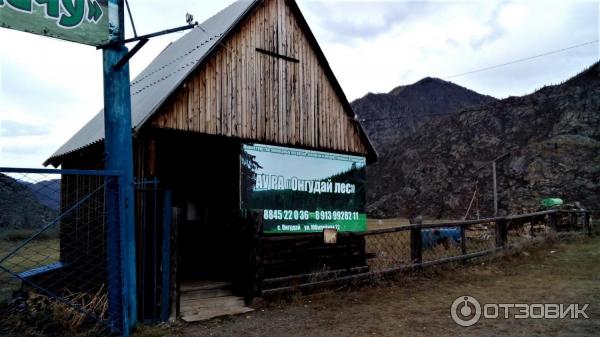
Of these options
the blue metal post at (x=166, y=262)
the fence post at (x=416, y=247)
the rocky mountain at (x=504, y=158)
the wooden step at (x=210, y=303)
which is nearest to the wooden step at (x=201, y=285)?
the wooden step at (x=210, y=303)

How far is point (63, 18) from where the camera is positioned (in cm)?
573

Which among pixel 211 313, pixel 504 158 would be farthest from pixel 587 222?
pixel 504 158

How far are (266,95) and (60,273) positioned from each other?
236 inches

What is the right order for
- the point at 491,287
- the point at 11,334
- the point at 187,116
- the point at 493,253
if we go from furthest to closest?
the point at 493,253 → the point at 491,287 → the point at 187,116 → the point at 11,334

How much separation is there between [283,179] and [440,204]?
3546cm

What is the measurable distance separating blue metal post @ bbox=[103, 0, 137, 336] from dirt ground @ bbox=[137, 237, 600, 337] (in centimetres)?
76

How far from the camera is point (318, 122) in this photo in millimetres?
10203

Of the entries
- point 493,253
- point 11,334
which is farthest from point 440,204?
point 11,334

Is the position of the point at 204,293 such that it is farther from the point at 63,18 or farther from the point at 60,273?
the point at 63,18

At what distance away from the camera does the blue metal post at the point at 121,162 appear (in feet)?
19.1

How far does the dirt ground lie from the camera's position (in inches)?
243

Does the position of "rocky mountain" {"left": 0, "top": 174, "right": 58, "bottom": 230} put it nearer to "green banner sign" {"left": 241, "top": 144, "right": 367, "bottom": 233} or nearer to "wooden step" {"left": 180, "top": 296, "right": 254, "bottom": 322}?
"wooden step" {"left": 180, "top": 296, "right": 254, "bottom": 322}

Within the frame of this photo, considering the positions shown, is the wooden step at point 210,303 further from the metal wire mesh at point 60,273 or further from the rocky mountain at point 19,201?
the rocky mountain at point 19,201

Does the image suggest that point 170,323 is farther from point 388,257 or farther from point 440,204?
point 440,204
